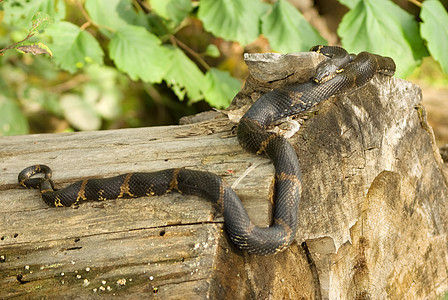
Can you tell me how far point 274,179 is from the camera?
135 inches

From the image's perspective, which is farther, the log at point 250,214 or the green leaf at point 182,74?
the green leaf at point 182,74

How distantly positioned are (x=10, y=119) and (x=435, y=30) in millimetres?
5609

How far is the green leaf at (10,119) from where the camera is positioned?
636cm

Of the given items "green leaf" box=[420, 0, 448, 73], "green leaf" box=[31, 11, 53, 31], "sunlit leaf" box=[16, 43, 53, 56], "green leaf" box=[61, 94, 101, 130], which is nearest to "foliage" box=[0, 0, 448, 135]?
"green leaf" box=[420, 0, 448, 73]

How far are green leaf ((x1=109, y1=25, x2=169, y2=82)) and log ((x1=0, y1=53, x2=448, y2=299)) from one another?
3.16 ft

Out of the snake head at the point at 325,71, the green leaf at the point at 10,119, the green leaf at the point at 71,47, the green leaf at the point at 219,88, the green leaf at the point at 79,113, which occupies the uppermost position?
the snake head at the point at 325,71

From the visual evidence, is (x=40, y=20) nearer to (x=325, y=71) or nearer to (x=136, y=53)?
(x=136, y=53)

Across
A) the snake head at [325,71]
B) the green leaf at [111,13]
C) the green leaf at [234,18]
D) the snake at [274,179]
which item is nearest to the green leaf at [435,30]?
the snake at [274,179]

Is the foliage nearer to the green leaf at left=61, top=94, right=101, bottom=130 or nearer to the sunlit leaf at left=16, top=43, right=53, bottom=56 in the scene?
the sunlit leaf at left=16, top=43, right=53, bottom=56

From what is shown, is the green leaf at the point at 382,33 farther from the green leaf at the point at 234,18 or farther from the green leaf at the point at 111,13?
the green leaf at the point at 111,13

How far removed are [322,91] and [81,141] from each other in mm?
2381

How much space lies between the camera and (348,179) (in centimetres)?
360

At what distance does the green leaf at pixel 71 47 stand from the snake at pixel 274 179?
5.11 ft

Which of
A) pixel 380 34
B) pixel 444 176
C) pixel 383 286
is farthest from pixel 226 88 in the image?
pixel 383 286
